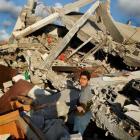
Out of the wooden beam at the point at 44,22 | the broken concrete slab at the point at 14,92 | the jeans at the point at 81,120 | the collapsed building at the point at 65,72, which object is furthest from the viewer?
the wooden beam at the point at 44,22

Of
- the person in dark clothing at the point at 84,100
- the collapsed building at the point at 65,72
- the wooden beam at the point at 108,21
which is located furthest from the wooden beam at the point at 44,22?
the person in dark clothing at the point at 84,100

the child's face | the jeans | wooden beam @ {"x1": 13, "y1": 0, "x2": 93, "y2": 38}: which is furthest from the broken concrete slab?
wooden beam @ {"x1": 13, "y1": 0, "x2": 93, "y2": 38}

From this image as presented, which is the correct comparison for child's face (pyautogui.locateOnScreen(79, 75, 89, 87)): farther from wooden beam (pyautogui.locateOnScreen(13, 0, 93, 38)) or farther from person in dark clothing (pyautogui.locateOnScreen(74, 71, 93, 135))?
wooden beam (pyautogui.locateOnScreen(13, 0, 93, 38))

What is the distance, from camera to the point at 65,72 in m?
10.3

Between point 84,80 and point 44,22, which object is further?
point 44,22

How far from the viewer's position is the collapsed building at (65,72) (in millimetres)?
6238

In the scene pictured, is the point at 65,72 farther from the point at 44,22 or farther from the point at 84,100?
the point at 84,100

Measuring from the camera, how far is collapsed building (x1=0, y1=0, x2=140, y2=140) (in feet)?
20.5

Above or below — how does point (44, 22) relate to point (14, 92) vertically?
above

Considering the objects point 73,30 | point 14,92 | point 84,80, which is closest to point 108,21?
point 73,30

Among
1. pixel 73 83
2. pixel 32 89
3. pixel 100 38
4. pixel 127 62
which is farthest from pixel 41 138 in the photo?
pixel 100 38

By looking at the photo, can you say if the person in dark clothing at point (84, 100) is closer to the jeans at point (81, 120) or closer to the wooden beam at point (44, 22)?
the jeans at point (81, 120)

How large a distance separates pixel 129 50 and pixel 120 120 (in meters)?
4.13

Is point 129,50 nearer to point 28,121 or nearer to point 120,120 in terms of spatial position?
point 120,120
